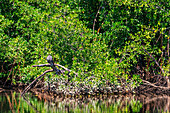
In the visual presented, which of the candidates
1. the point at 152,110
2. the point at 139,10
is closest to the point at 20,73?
the point at 139,10

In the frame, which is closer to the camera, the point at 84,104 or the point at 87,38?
the point at 84,104

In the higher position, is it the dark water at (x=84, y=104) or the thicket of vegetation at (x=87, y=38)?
the thicket of vegetation at (x=87, y=38)

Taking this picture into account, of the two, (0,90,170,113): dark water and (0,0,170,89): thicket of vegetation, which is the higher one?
(0,0,170,89): thicket of vegetation

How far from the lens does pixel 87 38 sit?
14430 millimetres

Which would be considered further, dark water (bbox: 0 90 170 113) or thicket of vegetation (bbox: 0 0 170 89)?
thicket of vegetation (bbox: 0 0 170 89)

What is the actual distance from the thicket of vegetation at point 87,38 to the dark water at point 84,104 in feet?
2.66

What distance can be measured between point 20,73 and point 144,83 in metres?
4.86

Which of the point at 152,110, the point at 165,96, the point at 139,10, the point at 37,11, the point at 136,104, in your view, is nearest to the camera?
the point at 152,110

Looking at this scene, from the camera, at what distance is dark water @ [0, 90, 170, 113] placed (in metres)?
11.0

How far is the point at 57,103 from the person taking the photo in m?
12.4

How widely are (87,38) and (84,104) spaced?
316cm

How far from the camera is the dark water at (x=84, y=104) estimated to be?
433 inches

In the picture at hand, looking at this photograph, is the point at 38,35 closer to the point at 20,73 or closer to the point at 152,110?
the point at 20,73

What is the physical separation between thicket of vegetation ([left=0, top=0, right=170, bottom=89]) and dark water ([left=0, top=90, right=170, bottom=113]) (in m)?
0.81
